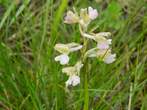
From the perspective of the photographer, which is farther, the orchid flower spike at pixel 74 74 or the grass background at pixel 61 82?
the grass background at pixel 61 82

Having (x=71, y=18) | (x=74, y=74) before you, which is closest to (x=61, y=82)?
(x=74, y=74)

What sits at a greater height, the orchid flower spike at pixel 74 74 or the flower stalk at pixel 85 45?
the flower stalk at pixel 85 45

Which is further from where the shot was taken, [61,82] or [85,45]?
[61,82]

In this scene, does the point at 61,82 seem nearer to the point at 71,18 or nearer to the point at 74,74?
the point at 74,74

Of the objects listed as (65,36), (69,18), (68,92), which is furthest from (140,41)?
(69,18)

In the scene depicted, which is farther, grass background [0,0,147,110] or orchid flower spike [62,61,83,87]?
grass background [0,0,147,110]

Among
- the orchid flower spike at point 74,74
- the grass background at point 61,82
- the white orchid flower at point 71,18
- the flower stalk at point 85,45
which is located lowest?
the grass background at point 61,82

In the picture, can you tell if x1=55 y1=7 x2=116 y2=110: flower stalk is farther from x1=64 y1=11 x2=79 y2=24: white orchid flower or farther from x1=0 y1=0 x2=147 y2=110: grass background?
x1=0 y1=0 x2=147 y2=110: grass background

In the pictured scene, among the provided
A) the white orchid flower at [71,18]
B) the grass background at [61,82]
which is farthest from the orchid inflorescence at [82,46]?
the grass background at [61,82]

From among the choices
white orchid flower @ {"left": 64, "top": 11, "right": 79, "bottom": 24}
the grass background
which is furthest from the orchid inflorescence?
the grass background

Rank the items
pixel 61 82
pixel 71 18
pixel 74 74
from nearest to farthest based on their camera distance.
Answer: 1. pixel 71 18
2. pixel 74 74
3. pixel 61 82

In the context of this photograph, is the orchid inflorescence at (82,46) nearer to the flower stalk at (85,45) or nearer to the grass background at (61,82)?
the flower stalk at (85,45)
